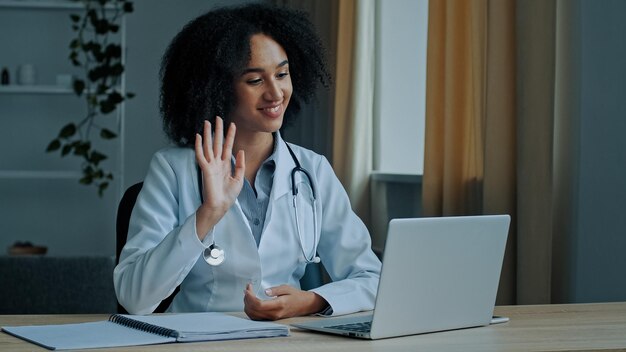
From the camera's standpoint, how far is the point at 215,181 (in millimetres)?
1716

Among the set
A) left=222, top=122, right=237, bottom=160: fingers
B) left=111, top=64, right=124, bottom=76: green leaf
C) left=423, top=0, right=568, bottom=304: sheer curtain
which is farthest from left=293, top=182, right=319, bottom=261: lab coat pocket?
left=111, top=64, right=124, bottom=76: green leaf

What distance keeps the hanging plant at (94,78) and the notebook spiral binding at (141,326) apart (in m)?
3.67

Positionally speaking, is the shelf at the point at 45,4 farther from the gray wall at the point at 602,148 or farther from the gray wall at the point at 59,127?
the gray wall at the point at 602,148

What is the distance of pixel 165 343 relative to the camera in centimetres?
135

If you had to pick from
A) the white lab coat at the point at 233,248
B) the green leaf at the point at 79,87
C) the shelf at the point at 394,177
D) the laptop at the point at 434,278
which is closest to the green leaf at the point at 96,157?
the green leaf at the point at 79,87

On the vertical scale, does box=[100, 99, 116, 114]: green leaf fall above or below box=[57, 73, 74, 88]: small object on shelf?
below

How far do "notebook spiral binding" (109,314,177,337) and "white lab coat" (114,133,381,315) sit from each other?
19cm

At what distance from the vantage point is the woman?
1.74m

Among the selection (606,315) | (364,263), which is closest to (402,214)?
(364,263)

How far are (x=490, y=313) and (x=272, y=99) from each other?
0.64 metres

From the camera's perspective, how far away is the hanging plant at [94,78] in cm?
524

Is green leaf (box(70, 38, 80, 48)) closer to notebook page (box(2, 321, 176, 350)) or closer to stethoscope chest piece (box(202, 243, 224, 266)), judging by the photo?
stethoscope chest piece (box(202, 243, 224, 266))

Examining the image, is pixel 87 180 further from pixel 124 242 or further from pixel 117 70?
pixel 124 242

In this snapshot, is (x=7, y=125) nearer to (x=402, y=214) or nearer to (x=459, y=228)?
(x=402, y=214)
